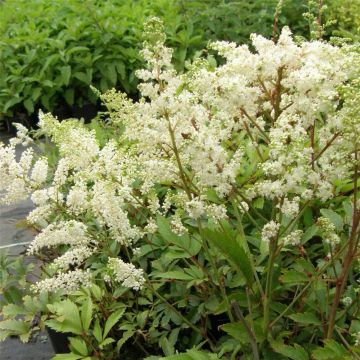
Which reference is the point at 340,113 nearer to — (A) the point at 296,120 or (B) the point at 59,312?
(A) the point at 296,120

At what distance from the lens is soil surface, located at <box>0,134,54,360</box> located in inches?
103

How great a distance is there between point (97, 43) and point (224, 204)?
418 cm

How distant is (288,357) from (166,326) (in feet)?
1.60

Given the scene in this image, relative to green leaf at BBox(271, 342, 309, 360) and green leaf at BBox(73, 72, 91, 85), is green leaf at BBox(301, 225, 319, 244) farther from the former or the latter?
green leaf at BBox(73, 72, 91, 85)

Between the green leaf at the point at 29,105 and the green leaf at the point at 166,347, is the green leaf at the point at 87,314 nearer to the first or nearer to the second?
the green leaf at the point at 166,347

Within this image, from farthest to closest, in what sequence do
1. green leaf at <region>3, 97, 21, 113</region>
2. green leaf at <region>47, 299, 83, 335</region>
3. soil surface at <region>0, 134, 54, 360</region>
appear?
1. green leaf at <region>3, 97, 21, 113</region>
2. soil surface at <region>0, 134, 54, 360</region>
3. green leaf at <region>47, 299, 83, 335</region>

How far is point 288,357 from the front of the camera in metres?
1.77

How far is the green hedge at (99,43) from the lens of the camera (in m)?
5.57

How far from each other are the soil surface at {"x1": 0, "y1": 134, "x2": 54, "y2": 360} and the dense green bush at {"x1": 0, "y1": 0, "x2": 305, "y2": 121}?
93 cm

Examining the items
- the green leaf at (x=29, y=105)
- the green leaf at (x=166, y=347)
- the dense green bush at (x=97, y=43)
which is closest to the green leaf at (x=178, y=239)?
the green leaf at (x=166, y=347)

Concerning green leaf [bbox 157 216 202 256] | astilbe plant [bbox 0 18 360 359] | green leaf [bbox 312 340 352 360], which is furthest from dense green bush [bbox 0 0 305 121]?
green leaf [bbox 312 340 352 360]

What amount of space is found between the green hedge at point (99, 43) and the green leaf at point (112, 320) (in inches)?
149

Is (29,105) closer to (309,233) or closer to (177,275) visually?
(177,275)

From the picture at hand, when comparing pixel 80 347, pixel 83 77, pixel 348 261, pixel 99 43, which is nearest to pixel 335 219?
pixel 348 261
